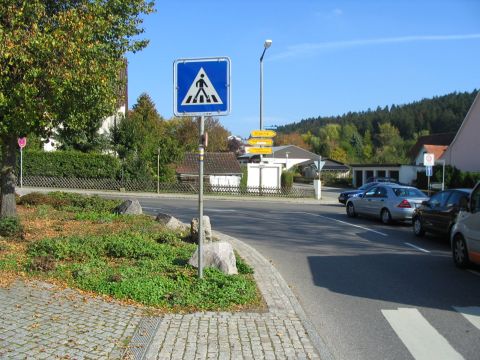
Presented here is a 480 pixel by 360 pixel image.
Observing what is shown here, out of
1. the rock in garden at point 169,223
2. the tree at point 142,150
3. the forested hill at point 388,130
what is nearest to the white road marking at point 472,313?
the rock in garden at point 169,223

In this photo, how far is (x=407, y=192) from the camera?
1817cm

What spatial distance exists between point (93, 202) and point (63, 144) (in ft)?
78.6

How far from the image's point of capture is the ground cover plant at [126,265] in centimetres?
637

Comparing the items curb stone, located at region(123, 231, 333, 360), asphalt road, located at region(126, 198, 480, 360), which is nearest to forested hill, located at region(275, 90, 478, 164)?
asphalt road, located at region(126, 198, 480, 360)

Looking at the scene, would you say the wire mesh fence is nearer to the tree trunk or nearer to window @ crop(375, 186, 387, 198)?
window @ crop(375, 186, 387, 198)

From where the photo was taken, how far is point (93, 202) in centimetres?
1600

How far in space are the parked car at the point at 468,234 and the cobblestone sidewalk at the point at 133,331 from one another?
413 centimetres

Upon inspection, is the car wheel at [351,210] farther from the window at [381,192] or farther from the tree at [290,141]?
the tree at [290,141]

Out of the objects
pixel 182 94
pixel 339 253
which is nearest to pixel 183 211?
pixel 339 253

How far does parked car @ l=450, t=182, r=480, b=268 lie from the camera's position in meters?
8.86

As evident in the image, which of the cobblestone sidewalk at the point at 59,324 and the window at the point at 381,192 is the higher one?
the window at the point at 381,192

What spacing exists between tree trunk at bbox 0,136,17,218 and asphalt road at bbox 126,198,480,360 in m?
5.80

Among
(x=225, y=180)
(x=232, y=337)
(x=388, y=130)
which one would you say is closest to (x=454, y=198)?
(x=232, y=337)

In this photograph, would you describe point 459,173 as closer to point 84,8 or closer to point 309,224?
point 309,224
